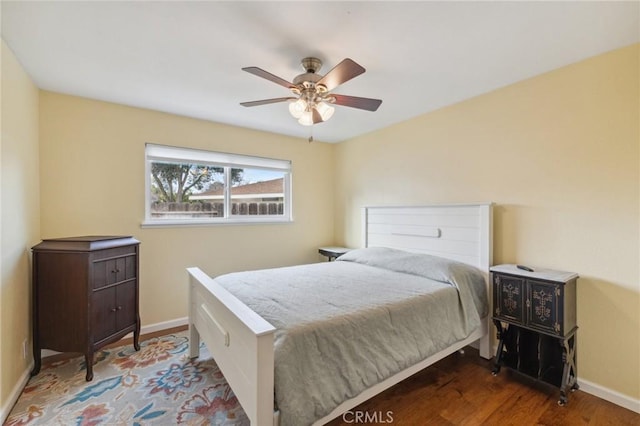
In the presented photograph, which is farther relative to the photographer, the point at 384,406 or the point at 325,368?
the point at 384,406

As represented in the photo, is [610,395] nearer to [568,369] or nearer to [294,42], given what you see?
[568,369]

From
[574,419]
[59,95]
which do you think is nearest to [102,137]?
[59,95]

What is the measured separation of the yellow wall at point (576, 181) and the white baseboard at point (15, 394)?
3.76m

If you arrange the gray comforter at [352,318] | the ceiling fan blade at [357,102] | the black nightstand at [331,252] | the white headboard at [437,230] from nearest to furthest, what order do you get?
the gray comforter at [352,318] → the ceiling fan blade at [357,102] → the white headboard at [437,230] → the black nightstand at [331,252]

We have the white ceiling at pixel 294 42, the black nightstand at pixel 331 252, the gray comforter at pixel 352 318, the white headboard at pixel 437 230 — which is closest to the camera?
the gray comforter at pixel 352 318

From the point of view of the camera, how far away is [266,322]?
4.67 ft

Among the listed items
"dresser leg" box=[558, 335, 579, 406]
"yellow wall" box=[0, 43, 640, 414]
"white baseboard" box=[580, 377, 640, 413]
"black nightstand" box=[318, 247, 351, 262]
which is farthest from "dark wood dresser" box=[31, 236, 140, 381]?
"white baseboard" box=[580, 377, 640, 413]

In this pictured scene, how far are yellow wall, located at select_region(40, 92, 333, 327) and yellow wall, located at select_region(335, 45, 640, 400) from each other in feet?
7.80

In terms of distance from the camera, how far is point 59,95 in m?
2.64

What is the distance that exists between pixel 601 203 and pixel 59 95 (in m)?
4.61

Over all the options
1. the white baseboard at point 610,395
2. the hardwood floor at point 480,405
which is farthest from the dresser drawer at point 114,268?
the white baseboard at point 610,395

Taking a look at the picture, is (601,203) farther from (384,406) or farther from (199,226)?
(199,226)

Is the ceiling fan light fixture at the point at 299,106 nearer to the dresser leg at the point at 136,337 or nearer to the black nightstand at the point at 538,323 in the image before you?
the black nightstand at the point at 538,323

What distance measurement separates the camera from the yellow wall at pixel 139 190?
2.64m
